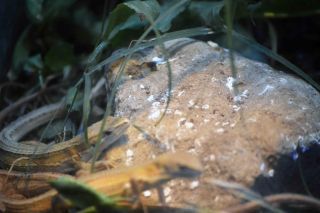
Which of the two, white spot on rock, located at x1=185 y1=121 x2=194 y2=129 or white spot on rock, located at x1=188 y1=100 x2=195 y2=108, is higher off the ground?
white spot on rock, located at x1=188 y1=100 x2=195 y2=108

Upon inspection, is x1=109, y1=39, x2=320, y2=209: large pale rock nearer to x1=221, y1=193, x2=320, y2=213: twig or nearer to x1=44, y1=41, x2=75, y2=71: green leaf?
x1=221, y1=193, x2=320, y2=213: twig

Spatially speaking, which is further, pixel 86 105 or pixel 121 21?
pixel 121 21

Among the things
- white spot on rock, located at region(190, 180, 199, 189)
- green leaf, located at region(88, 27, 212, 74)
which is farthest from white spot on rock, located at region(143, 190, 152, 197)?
green leaf, located at region(88, 27, 212, 74)

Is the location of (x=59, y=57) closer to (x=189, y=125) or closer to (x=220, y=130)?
(x=189, y=125)

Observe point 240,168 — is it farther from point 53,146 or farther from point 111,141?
point 53,146

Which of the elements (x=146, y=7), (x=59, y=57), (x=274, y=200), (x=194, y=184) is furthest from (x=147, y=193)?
(x=59, y=57)

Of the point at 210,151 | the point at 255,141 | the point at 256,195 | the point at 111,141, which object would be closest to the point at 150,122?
the point at 111,141
